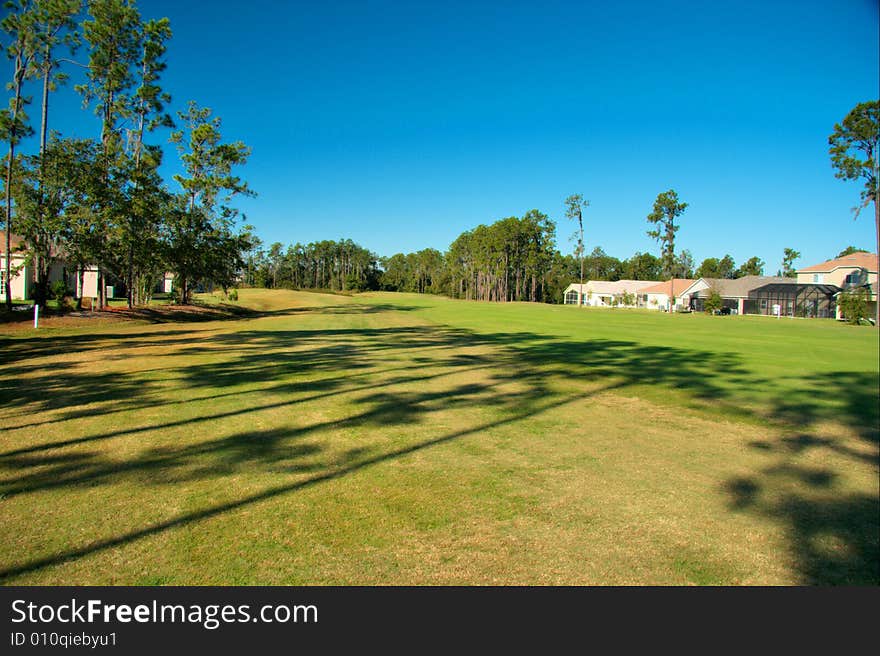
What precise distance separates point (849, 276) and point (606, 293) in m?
114

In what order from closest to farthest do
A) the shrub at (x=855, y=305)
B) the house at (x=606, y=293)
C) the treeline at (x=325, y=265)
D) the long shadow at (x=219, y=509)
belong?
1. the shrub at (x=855, y=305)
2. the long shadow at (x=219, y=509)
3. the house at (x=606, y=293)
4. the treeline at (x=325, y=265)

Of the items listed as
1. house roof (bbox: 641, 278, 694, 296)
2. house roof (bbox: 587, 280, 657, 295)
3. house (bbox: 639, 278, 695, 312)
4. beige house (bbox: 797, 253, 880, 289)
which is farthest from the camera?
house roof (bbox: 587, 280, 657, 295)

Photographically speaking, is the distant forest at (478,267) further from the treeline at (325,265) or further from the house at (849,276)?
the house at (849,276)

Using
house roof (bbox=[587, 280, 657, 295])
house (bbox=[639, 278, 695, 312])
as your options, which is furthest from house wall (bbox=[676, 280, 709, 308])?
house roof (bbox=[587, 280, 657, 295])

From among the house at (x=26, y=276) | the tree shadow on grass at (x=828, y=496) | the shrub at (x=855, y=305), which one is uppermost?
the house at (x=26, y=276)

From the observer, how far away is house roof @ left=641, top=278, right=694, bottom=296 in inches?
3600

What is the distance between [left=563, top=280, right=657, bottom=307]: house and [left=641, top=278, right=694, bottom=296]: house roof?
3090mm

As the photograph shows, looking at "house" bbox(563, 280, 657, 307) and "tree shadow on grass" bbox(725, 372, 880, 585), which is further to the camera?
"house" bbox(563, 280, 657, 307)

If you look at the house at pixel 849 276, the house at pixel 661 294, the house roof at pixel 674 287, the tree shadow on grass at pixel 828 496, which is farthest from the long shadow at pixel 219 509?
the house roof at pixel 674 287

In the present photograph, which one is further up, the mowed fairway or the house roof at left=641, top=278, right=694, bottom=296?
the house roof at left=641, top=278, right=694, bottom=296

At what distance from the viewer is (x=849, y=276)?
9.30 ft

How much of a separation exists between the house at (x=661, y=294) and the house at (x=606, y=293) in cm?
206

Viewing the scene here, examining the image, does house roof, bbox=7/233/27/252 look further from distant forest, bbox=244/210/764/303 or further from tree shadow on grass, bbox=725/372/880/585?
distant forest, bbox=244/210/764/303

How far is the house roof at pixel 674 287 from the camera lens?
300 feet
